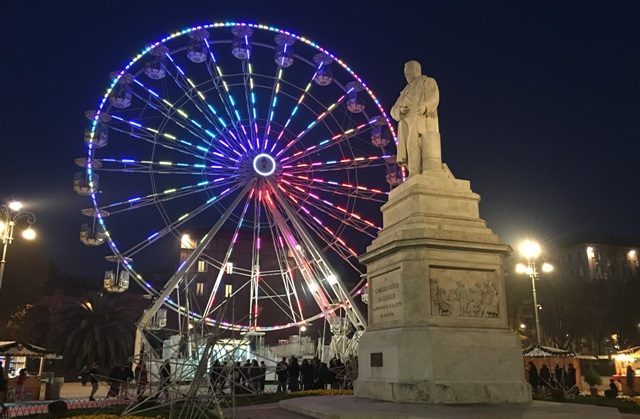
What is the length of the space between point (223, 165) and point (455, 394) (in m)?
20.5

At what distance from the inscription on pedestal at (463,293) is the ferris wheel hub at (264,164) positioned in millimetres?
18476

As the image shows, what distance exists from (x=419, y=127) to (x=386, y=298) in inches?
149

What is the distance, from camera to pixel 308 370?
2203cm

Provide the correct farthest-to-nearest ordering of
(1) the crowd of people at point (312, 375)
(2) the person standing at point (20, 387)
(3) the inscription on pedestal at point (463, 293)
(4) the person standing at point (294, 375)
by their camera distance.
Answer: (2) the person standing at point (20, 387)
(4) the person standing at point (294, 375)
(1) the crowd of people at point (312, 375)
(3) the inscription on pedestal at point (463, 293)

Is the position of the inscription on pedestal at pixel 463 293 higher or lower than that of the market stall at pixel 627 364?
higher

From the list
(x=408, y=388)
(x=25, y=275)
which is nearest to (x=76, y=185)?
(x=408, y=388)

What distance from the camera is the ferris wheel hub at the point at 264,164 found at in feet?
93.4

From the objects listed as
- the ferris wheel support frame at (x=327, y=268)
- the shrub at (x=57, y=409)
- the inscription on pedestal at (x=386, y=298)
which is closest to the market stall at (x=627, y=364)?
the ferris wheel support frame at (x=327, y=268)

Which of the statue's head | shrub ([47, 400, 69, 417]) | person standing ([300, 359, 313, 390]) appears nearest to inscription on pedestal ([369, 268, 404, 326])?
the statue's head

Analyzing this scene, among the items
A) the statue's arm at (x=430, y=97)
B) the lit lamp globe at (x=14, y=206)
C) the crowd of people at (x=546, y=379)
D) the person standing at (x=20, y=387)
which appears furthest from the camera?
the person standing at (x=20, y=387)

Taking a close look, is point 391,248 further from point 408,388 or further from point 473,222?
point 408,388

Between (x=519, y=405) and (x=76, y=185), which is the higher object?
(x=76, y=185)

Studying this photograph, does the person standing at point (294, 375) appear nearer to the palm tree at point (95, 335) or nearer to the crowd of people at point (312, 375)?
the crowd of people at point (312, 375)

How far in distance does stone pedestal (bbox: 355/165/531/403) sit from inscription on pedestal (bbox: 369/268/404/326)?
0.02m
